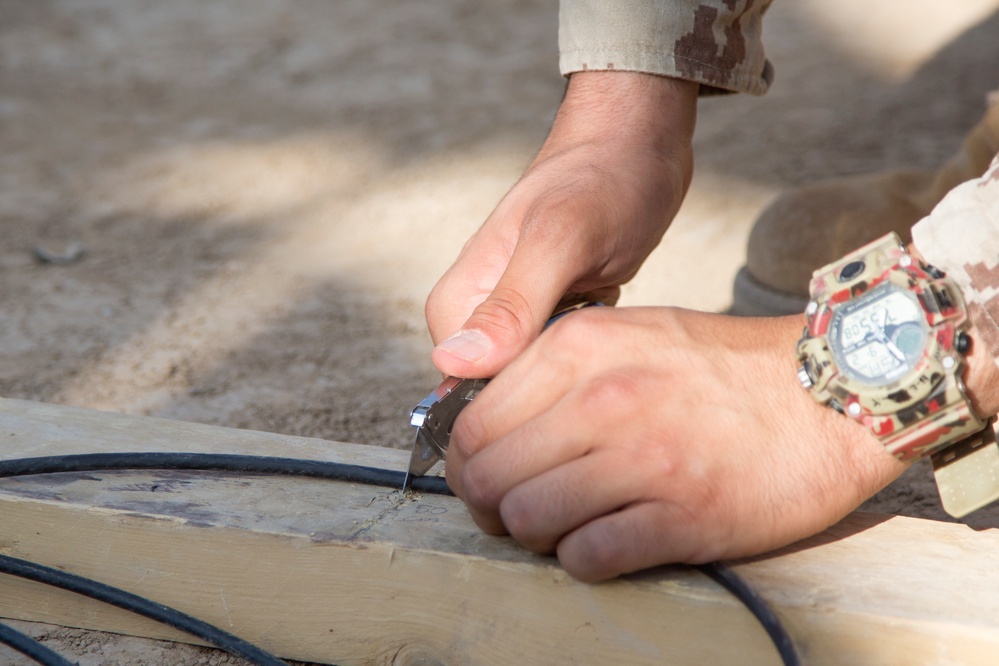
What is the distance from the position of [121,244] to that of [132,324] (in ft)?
1.17

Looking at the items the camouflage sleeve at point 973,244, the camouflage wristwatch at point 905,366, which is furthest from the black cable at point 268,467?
the camouflage sleeve at point 973,244

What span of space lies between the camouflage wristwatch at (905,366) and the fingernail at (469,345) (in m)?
0.27

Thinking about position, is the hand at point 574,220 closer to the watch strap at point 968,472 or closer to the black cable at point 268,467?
the black cable at point 268,467

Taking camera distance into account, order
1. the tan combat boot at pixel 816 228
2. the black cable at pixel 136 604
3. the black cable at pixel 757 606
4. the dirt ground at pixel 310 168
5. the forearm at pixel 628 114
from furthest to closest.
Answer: the tan combat boot at pixel 816 228 < the dirt ground at pixel 310 168 < the forearm at pixel 628 114 < the black cable at pixel 136 604 < the black cable at pixel 757 606

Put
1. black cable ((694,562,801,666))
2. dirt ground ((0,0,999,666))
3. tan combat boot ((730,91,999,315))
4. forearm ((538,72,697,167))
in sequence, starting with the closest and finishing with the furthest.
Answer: black cable ((694,562,801,666)), forearm ((538,72,697,167)), dirt ground ((0,0,999,666)), tan combat boot ((730,91,999,315))

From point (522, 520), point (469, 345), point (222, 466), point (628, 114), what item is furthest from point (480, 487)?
point (628, 114)

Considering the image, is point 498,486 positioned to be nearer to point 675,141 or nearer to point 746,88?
point 675,141

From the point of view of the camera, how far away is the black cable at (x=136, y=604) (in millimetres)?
771

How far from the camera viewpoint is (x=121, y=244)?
188 cm

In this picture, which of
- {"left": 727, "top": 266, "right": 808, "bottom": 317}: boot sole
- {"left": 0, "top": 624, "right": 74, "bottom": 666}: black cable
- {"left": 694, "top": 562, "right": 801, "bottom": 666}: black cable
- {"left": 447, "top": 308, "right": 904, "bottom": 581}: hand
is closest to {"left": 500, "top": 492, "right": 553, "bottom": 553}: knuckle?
{"left": 447, "top": 308, "right": 904, "bottom": 581}: hand

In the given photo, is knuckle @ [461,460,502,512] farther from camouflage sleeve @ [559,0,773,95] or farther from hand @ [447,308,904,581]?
camouflage sleeve @ [559,0,773,95]

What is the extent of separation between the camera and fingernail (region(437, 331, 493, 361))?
2.73 ft

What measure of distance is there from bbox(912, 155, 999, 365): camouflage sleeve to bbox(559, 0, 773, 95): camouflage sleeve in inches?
16.8

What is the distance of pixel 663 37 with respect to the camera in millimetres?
1113
